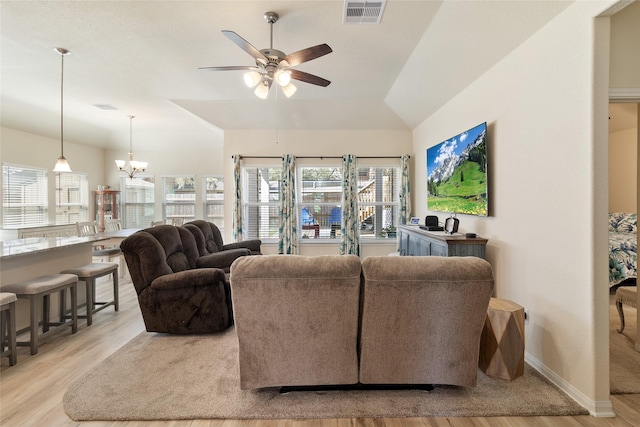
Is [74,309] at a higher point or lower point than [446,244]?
lower

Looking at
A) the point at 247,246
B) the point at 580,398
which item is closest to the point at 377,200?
the point at 247,246

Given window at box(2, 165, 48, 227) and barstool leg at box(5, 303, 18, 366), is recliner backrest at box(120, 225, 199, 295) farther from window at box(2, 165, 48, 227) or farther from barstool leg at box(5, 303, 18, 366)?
window at box(2, 165, 48, 227)

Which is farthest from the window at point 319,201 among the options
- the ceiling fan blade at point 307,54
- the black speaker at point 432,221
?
the ceiling fan blade at point 307,54

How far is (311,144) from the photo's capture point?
5.64m

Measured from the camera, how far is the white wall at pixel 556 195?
1.84 meters

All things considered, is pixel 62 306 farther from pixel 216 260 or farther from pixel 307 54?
pixel 307 54

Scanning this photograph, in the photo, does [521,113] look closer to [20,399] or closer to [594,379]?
[594,379]

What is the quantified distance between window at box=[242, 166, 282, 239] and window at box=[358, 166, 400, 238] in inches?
65.8

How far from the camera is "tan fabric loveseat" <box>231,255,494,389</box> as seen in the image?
1.80 meters

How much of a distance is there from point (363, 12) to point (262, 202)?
12.8 ft

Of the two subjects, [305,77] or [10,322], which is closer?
[10,322]

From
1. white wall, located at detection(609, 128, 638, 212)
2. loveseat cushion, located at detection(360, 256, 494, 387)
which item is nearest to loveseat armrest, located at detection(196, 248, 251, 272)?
loveseat cushion, located at detection(360, 256, 494, 387)

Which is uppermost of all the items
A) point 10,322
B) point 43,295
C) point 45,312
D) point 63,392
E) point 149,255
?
point 149,255

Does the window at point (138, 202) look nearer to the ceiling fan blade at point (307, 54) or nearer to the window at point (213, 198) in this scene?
the window at point (213, 198)
